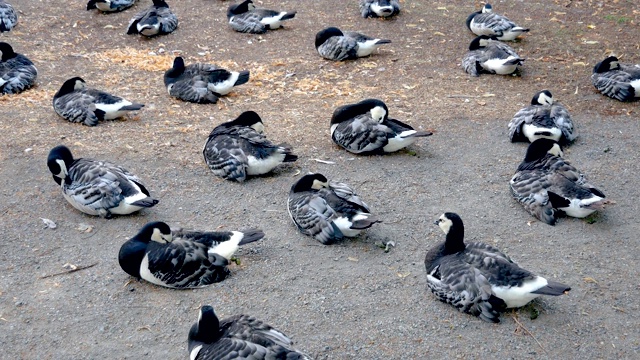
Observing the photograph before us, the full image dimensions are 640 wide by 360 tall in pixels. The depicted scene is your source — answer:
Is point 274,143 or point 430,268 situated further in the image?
point 274,143

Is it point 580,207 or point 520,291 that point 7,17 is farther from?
point 520,291

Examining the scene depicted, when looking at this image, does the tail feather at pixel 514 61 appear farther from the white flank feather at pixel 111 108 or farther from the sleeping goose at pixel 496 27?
the white flank feather at pixel 111 108

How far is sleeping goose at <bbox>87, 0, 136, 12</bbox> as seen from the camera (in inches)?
551

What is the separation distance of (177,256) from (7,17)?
8.48 m

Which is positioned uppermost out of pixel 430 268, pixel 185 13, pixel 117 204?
pixel 430 268

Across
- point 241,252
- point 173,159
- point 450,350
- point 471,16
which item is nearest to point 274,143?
point 173,159

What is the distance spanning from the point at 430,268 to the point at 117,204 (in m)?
3.22

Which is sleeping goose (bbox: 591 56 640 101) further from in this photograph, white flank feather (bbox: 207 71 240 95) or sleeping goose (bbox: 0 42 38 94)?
sleeping goose (bbox: 0 42 38 94)

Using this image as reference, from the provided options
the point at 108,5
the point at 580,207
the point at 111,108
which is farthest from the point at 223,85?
the point at 580,207

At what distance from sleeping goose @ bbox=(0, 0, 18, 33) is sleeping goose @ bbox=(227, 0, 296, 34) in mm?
3769

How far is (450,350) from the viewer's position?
230 inches

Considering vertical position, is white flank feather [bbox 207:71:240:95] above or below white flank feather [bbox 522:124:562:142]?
below

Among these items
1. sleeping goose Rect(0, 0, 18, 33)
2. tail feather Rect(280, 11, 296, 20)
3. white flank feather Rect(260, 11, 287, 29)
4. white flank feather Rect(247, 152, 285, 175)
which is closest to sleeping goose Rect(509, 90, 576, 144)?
white flank feather Rect(247, 152, 285, 175)

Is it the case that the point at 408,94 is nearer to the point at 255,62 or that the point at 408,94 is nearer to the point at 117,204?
the point at 255,62
